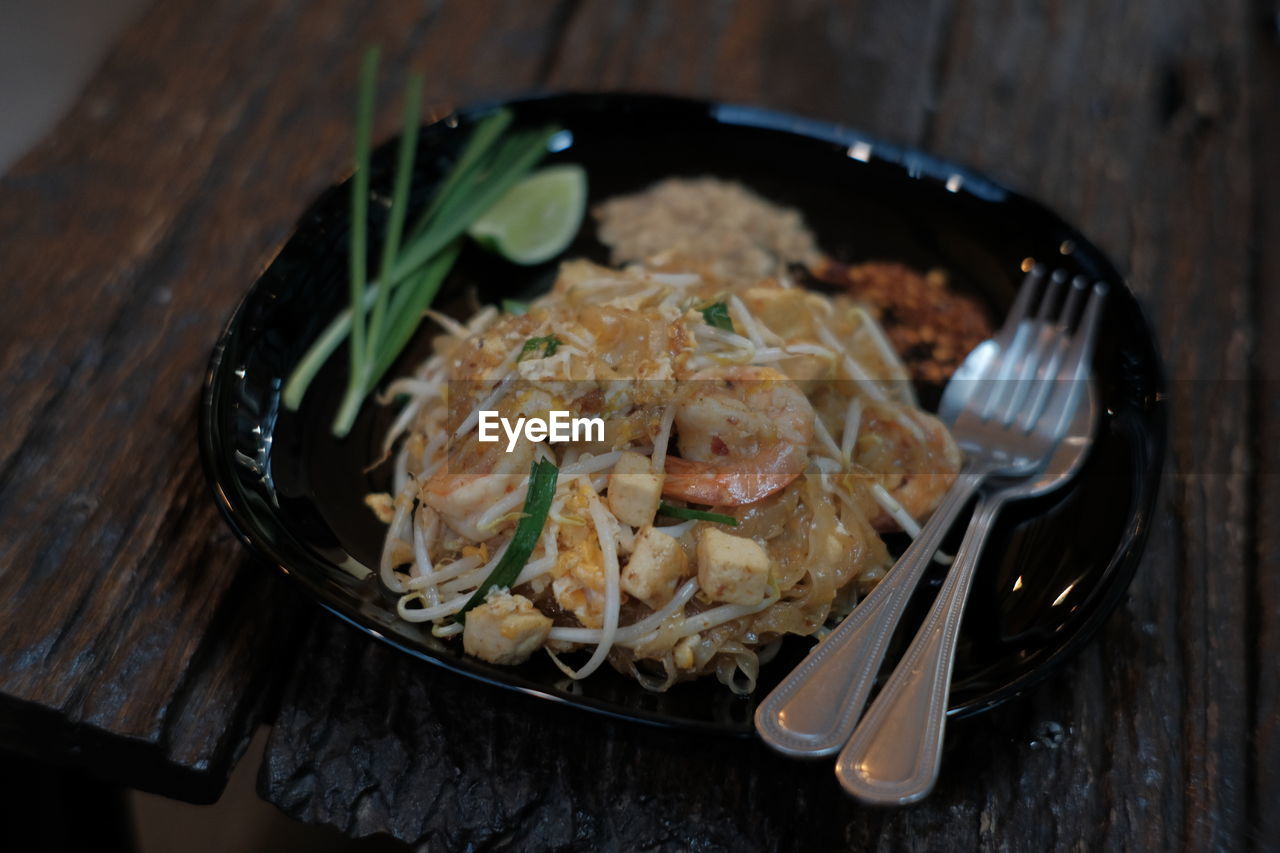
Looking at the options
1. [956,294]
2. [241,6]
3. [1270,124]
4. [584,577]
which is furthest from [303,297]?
[1270,124]

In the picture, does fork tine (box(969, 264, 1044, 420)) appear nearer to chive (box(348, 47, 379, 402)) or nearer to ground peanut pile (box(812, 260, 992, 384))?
ground peanut pile (box(812, 260, 992, 384))

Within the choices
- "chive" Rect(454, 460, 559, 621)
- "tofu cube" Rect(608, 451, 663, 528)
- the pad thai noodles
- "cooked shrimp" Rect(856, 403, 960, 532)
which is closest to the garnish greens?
the pad thai noodles

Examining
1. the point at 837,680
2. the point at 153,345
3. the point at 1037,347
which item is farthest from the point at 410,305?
the point at 1037,347

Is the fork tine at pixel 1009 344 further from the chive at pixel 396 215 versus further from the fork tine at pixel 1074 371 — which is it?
the chive at pixel 396 215

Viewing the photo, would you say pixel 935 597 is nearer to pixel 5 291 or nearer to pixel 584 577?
pixel 584 577

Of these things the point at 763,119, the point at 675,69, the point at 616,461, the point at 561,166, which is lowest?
the point at 616,461

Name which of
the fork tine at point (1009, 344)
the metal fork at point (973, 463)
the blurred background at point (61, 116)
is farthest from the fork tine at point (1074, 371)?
the blurred background at point (61, 116)
